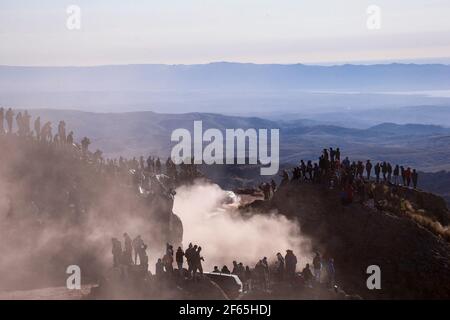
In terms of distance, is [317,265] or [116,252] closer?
[116,252]

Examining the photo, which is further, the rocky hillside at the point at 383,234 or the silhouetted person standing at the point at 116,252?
the rocky hillside at the point at 383,234

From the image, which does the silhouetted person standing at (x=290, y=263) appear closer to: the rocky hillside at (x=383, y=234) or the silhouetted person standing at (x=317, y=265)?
the silhouetted person standing at (x=317, y=265)

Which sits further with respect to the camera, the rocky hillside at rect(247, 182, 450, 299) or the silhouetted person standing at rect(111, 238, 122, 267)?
the rocky hillside at rect(247, 182, 450, 299)

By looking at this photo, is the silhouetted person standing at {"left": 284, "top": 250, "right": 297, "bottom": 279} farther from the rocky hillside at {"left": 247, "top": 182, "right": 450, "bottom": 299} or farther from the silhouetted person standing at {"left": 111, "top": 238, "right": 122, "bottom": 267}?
the silhouetted person standing at {"left": 111, "top": 238, "right": 122, "bottom": 267}

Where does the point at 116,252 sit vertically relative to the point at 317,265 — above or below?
above

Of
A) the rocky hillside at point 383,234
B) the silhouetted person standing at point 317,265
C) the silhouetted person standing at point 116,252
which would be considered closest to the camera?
the silhouetted person standing at point 116,252

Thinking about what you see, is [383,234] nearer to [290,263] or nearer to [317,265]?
[317,265]

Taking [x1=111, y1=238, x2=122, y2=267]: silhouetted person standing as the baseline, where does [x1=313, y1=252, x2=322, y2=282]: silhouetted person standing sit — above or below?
below

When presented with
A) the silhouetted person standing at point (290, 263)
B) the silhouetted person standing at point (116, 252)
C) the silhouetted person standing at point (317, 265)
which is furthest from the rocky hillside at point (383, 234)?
the silhouetted person standing at point (116, 252)

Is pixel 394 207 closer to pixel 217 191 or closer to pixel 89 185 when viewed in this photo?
pixel 89 185

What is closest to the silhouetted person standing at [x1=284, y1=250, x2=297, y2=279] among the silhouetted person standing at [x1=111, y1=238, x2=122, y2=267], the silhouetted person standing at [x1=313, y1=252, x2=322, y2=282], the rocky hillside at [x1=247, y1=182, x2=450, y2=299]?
the silhouetted person standing at [x1=313, y1=252, x2=322, y2=282]

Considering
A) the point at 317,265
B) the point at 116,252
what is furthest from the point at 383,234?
the point at 116,252
